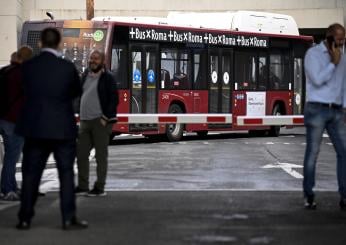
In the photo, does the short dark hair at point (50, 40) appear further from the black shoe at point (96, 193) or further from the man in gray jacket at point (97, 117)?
the black shoe at point (96, 193)

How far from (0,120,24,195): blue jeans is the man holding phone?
130 inches

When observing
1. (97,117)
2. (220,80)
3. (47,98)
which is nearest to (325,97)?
(97,117)

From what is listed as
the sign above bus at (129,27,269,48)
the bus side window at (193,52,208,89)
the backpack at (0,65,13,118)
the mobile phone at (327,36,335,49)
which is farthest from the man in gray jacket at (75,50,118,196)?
the bus side window at (193,52,208,89)

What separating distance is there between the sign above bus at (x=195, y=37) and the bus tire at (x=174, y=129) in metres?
1.88

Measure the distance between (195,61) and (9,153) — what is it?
1346 cm

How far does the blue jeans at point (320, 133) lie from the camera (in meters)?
8.21

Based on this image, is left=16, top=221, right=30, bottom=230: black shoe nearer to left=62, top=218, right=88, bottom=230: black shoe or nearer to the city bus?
left=62, top=218, right=88, bottom=230: black shoe

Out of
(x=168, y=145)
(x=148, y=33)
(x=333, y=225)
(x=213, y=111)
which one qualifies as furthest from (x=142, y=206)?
(x=213, y=111)

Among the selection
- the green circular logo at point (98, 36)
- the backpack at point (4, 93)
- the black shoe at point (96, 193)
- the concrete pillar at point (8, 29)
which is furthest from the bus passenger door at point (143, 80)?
the concrete pillar at point (8, 29)

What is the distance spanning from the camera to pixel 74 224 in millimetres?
7199

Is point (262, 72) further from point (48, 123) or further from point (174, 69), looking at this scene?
point (48, 123)

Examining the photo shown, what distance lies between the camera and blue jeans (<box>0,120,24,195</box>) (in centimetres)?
885

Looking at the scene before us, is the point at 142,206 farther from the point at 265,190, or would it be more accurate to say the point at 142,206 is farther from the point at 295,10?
the point at 295,10

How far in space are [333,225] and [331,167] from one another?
240 inches
